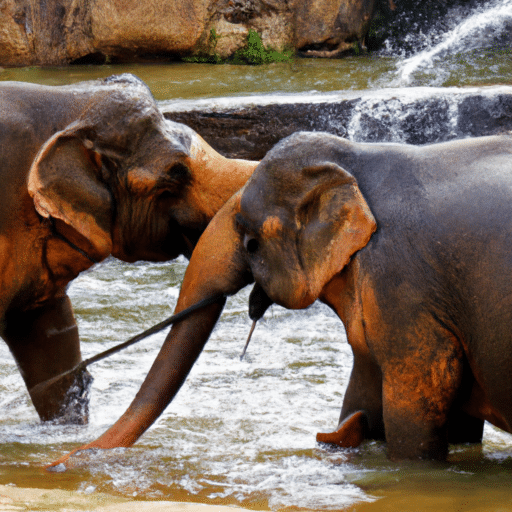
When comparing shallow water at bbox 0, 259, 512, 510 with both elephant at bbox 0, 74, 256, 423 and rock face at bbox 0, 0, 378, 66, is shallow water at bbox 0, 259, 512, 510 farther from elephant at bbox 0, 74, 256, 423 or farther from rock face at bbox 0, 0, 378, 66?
rock face at bbox 0, 0, 378, 66

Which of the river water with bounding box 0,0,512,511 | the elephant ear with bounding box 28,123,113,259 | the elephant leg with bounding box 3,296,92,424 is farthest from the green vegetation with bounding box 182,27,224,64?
the elephant ear with bounding box 28,123,113,259

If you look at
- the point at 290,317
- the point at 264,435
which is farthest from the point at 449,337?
the point at 290,317

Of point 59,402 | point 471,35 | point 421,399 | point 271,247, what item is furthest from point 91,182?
point 471,35

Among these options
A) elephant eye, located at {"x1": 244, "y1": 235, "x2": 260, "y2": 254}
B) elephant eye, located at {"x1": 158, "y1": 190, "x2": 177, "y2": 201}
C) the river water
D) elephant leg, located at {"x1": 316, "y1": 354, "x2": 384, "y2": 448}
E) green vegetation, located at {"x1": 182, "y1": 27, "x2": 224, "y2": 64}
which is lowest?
the river water

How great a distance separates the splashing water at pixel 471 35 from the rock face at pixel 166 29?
1.38 meters

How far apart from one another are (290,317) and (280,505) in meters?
3.89

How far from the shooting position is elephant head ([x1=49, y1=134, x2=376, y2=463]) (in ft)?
9.22

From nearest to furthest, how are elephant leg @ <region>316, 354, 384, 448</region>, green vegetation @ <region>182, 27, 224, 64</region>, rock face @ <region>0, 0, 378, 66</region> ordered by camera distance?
elephant leg @ <region>316, 354, 384, 448</region>
rock face @ <region>0, 0, 378, 66</region>
green vegetation @ <region>182, 27, 224, 64</region>

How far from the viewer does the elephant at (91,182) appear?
331 cm

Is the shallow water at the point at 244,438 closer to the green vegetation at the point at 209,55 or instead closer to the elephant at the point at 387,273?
the elephant at the point at 387,273

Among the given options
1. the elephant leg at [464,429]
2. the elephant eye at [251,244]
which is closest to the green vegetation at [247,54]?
the elephant eye at [251,244]

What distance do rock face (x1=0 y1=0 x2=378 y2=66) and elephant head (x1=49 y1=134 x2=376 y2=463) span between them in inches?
415

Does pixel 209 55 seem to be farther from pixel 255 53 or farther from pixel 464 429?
pixel 464 429

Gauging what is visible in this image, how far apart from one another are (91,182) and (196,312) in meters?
0.74
